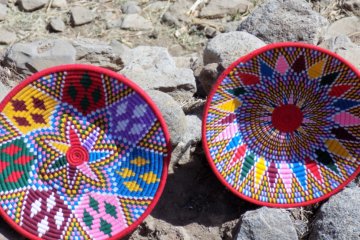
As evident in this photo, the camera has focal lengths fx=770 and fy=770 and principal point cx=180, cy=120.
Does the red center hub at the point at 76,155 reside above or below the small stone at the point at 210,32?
above

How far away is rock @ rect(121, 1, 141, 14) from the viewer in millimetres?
4656

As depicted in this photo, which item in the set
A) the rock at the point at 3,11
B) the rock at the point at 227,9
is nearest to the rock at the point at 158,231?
the rock at the point at 227,9

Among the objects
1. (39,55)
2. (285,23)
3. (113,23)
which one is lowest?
Result: (113,23)

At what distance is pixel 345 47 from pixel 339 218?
1072 mm

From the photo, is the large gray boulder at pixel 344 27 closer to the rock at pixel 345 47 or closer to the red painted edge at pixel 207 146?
the rock at pixel 345 47

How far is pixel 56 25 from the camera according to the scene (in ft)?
14.7

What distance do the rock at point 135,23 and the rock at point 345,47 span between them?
111 centimetres

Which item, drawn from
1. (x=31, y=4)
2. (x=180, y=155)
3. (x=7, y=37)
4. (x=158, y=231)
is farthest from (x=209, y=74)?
(x=31, y=4)

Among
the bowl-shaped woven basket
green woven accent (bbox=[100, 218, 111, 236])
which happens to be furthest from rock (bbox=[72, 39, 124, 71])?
green woven accent (bbox=[100, 218, 111, 236])

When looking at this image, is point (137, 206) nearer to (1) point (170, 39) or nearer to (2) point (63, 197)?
(2) point (63, 197)

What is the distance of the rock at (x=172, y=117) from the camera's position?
3.29m

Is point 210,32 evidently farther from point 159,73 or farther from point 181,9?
point 159,73

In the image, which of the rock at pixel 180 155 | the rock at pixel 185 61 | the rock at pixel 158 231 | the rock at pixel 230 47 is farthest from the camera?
the rock at pixel 185 61

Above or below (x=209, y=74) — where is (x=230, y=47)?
above
